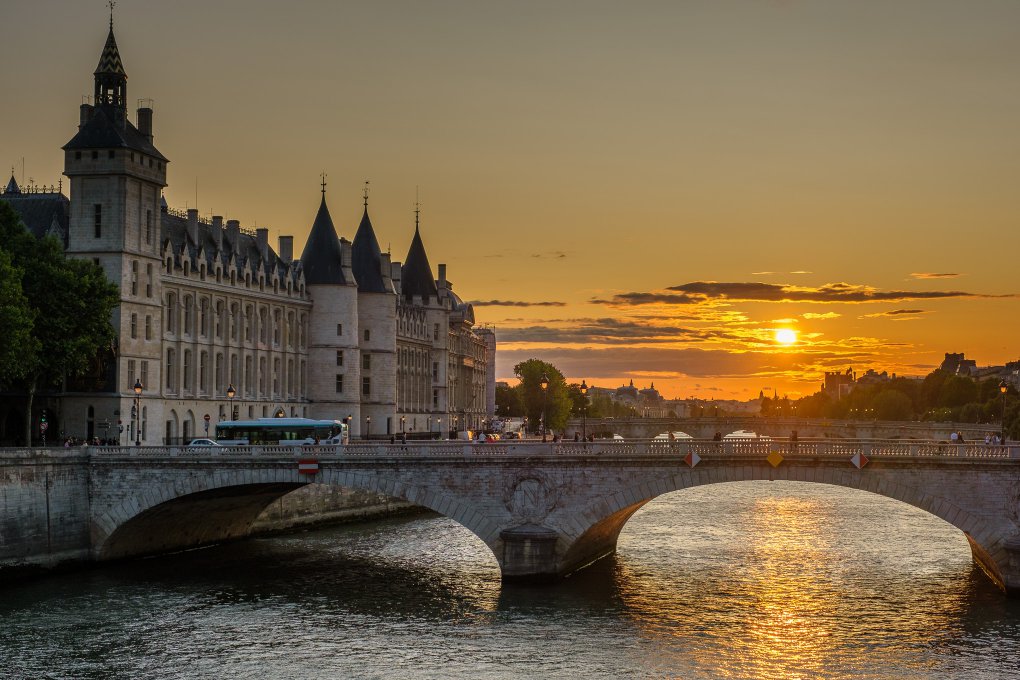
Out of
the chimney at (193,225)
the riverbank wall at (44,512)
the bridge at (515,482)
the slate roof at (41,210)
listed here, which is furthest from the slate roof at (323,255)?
the riverbank wall at (44,512)

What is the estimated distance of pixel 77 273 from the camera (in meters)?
74.5

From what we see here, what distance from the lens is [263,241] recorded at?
110375 mm

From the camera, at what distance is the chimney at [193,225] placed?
97.9 meters

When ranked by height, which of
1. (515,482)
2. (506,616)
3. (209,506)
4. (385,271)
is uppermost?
(385,271)

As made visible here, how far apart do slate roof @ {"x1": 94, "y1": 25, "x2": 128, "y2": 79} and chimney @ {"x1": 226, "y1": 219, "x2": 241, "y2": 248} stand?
21093 mm

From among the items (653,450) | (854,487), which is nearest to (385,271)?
(653,450)

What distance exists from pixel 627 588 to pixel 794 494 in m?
68.4

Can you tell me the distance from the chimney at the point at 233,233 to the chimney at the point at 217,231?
63.5 inches

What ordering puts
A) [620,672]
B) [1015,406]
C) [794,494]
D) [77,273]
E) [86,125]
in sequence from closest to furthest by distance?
[620,672] < [77,273] < [86,125] < [794,494] < [1015,406]

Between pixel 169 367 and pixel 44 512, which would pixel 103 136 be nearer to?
pixel 169 367

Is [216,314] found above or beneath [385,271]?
beneath

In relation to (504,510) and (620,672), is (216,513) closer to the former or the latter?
(504,510)

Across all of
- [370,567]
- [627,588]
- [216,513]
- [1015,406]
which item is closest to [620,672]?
[627,588]

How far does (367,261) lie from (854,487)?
7191 cm
